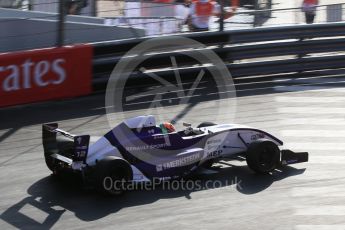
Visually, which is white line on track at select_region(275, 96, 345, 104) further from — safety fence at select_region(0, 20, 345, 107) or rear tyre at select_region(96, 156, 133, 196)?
rear tyre at select_region(96, 156, 133, 196)

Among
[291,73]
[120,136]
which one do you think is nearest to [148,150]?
[120,136]

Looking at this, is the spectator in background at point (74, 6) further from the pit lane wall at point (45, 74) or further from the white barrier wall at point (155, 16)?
the pit lane wall at point (45, 74)

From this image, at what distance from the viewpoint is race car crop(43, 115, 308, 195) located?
7.91m

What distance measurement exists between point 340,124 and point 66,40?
192 inches

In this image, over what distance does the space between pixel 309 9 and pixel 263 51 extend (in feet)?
4.80

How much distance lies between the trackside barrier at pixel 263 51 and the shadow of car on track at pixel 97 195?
4420mm

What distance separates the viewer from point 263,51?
13922mm

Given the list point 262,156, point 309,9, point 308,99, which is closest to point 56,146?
point 262,156

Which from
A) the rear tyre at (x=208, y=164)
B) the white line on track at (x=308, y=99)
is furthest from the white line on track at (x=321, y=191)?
the white line on track at (x=308, y=99)

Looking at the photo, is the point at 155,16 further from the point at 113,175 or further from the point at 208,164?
the point at 113,175

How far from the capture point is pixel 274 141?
8930mm

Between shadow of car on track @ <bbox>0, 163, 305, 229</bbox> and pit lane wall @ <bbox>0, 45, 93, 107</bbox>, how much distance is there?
328cm

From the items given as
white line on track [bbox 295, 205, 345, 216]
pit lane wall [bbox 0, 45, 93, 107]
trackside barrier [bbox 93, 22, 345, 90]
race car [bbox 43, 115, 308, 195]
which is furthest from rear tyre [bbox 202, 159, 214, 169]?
trackside barrier [bbox 93, 22, 345, 90]

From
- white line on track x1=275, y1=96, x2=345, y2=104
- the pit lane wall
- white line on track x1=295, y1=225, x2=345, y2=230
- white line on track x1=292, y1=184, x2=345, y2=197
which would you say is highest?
the pit lane wall
